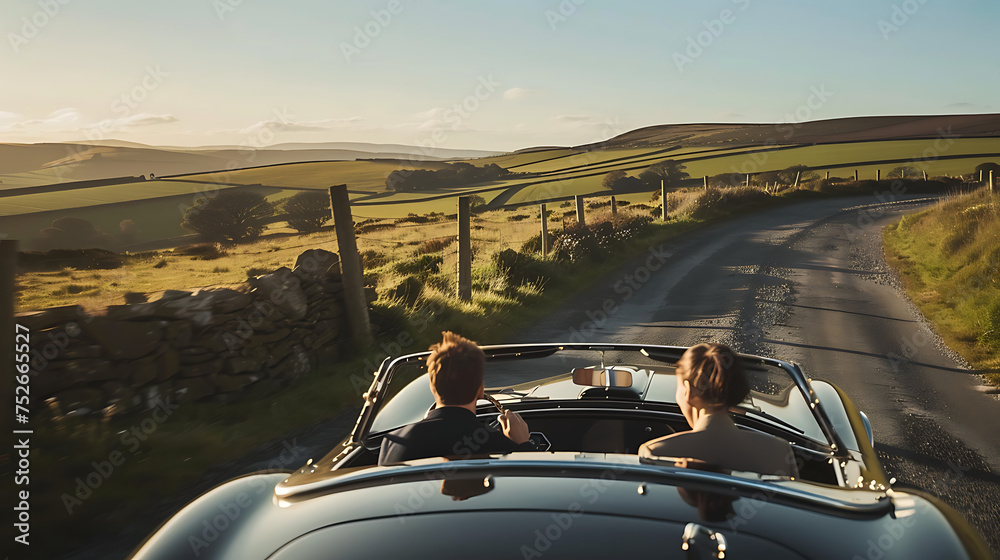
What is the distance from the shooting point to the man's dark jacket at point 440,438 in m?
2.54

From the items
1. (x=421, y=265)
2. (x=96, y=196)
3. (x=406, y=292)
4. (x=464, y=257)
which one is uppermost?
(x=96, y=196)

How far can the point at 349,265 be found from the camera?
8.55 meters

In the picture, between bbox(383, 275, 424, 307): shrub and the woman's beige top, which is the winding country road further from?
the woman's beige top

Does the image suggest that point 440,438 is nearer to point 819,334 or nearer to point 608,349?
point 608,349

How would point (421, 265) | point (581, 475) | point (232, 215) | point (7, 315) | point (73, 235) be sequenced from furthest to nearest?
point (232, 215), point (421, 265), point (73, 235), point (7, 315), point (581, 475)

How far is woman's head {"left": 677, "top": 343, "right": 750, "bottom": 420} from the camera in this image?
99.3 inches

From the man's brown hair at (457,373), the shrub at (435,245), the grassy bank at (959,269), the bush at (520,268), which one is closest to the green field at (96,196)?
the shrub at (435,245)

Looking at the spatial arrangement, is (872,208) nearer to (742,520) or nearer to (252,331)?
(252,331)

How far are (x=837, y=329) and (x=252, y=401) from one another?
8.84 m

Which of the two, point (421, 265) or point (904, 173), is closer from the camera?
point (421, 265)

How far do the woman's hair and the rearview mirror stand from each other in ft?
1.44

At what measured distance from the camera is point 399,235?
3069cm

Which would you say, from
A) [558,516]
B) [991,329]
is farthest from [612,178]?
[558,516]

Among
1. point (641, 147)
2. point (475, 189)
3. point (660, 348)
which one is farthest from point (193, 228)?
point (641, 147)
